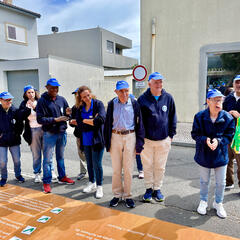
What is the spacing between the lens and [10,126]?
4.12 meters

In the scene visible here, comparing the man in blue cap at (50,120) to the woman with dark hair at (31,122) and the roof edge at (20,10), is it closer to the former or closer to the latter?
the woman with dark hair at (31,122)

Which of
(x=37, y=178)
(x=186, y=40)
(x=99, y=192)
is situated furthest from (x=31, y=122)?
(x=186, y=40)

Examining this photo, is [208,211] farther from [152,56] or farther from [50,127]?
[152,56]

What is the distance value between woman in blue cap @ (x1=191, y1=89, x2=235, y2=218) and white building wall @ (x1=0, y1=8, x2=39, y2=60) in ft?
57.4

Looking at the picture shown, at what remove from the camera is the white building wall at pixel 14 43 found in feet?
53.5

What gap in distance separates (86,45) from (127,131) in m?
24.1

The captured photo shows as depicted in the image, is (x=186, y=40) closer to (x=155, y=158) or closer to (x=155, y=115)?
(x=155, y=115)

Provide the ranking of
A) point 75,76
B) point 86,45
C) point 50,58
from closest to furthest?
point 50,58 < point 75,76 < point 86,45

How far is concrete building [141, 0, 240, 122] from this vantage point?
8.72 m

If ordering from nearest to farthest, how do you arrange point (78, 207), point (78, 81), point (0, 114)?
point (78, 207) → point (0, 114) → point (78, 81)

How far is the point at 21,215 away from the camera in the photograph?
125 inches

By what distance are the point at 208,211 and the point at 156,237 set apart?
1.07m

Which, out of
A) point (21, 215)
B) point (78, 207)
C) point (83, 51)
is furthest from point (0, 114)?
point (83, 51)

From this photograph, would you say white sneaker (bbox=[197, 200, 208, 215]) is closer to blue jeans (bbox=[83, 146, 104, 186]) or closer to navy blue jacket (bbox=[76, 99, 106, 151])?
blue jeans (bbox=[83, 146, 104, 186])
